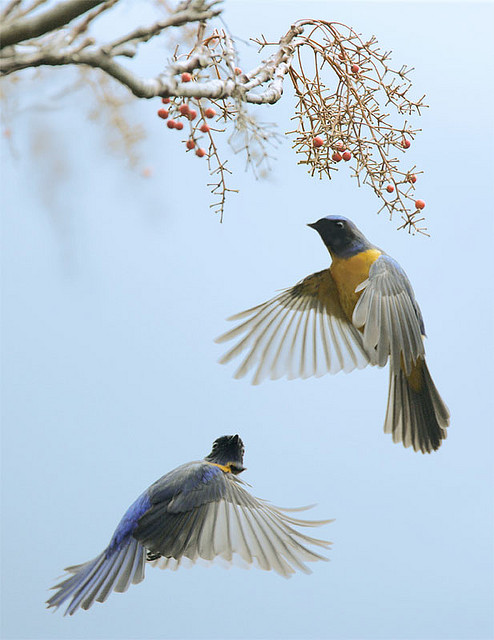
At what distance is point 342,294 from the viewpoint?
1.50m

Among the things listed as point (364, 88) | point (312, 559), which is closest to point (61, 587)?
point (312, 559)

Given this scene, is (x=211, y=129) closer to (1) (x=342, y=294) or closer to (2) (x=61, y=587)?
(1) (x=342, y=294)

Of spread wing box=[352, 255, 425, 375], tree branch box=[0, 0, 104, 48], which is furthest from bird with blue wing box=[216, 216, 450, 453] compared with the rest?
tree branch box=[0, 0, 104, 48]

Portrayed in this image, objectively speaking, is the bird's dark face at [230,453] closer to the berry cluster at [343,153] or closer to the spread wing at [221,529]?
the spread wing at [221,529]

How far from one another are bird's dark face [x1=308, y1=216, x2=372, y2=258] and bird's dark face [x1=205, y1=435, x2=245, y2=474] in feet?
1.31

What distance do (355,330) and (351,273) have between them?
0.16 m

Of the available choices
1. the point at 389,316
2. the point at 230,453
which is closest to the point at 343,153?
the point at 389,316

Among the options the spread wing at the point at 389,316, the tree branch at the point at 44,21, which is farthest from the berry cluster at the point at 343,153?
the tree branch at the point at 44,21

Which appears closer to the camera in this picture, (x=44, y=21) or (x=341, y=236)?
(x=44, y=21)

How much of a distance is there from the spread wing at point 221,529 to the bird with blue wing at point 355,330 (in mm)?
215

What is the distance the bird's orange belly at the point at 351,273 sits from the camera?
1425mm

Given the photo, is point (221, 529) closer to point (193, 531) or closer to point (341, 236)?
point (193, 531)

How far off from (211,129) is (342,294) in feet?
1.76

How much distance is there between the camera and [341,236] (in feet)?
4.71
